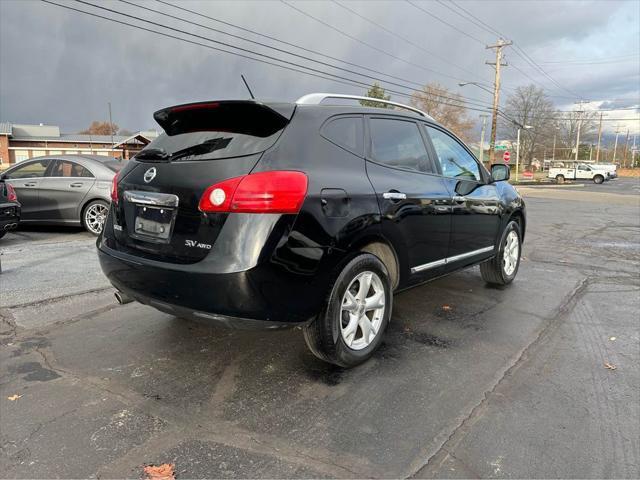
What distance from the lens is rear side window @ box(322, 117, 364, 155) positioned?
313cm

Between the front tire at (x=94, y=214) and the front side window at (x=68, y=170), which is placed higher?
the front side window at (x=68, y=170)

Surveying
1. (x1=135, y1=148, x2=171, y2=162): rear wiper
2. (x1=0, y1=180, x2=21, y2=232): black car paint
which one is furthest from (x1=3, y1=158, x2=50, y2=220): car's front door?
(x1=135, y1=148, x2=171, y2=162): rear wiper

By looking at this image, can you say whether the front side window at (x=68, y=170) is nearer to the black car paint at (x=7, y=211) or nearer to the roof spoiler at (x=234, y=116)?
the black car paint at (x=7, y=211)

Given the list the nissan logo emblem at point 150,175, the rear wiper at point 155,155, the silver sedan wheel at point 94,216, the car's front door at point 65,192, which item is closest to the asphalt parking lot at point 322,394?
the nissan logo emblem at point 150,175

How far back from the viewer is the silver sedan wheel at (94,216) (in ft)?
28.6

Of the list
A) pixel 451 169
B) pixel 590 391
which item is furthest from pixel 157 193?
pixel 590 391

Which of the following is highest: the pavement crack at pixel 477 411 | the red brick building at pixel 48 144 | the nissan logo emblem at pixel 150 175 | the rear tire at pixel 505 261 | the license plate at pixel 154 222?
the red brick building at pixel 48 144

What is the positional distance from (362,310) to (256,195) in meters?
1.19

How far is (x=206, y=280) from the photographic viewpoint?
2652 mm

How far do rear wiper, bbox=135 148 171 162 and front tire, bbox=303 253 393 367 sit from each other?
4.58 ft

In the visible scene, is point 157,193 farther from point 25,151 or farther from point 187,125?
point 25,151

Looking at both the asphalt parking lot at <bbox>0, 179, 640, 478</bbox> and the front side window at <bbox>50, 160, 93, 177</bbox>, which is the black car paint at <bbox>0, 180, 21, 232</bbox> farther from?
the asphalt parking lot at <bbox>0, 179, 640, 478</bbox>

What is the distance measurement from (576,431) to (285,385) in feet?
5.66

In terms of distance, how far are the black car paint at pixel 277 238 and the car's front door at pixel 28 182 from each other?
6558mm
